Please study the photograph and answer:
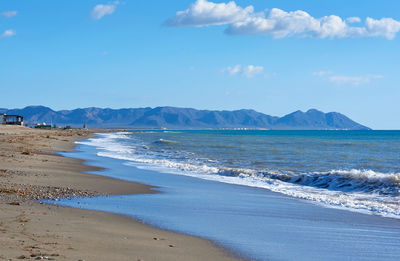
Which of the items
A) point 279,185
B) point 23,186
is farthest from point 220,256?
point 279,185

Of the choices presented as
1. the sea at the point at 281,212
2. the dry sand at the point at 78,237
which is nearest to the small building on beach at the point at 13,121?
the sea at the point at 281,212

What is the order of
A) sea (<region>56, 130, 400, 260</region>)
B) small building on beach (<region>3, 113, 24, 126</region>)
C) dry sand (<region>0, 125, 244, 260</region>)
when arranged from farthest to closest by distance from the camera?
small building on beach (<region>3, 113, 24, 126</region>) → sea (<region>56, 130, 400, 260</region>) → dry sand (<region>0, 125, 244, 260</region>)

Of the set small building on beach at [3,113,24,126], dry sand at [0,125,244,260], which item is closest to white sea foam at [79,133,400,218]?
dry sand at [0,125,244,260]

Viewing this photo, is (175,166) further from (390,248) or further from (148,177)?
(390,248)

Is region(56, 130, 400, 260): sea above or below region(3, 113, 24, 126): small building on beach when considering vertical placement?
below

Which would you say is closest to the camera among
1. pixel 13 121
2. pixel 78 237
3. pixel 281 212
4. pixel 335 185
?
pixel 78 237

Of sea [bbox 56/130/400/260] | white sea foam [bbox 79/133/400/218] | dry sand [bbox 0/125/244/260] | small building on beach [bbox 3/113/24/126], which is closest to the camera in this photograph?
dry sand [bbox 0/125/244/260]

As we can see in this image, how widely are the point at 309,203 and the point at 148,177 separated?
814 cm

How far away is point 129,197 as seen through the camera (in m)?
13.1

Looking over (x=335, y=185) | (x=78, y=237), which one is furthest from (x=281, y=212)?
(x=335, y=185)

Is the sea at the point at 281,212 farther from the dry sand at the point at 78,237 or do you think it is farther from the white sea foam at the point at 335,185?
the dry sand at the point at 78,237

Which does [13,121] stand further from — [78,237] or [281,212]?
[78,237]

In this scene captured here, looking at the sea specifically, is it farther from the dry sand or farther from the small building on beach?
the small building on beach

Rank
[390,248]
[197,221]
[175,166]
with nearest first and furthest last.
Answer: [390,248], [197,221], [175,166]
